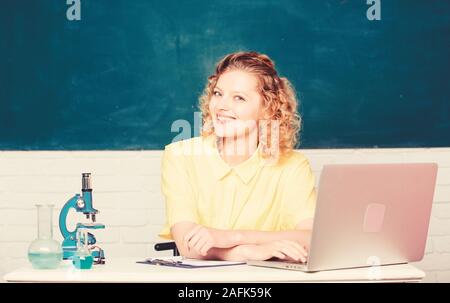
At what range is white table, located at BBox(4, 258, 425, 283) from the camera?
2238mm

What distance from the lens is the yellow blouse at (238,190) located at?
3.13m

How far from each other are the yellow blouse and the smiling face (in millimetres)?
130

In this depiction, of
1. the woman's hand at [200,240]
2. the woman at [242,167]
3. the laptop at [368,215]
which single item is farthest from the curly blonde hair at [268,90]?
the laptop at [368,215]

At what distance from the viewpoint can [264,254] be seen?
2562mm

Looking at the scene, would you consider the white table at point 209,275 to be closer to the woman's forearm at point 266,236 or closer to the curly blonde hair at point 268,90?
the woman's forearm at point 266,236

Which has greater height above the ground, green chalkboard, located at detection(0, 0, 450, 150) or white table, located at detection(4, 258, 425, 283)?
green chalkboard, located at detection(0, 0, 450, 150)

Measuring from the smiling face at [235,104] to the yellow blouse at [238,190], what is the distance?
0.13 metres

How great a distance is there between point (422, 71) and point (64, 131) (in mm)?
1655

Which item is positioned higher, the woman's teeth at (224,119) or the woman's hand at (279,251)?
the woman's teeth at (224,119)

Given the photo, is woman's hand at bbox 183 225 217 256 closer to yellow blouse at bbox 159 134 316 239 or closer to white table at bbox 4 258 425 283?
white table at bbox 4 258 425 283

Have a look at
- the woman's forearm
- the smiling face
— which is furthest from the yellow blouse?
the woman's forearm

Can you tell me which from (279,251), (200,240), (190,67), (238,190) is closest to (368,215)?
(279,251)

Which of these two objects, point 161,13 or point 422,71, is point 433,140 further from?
point 161,13
